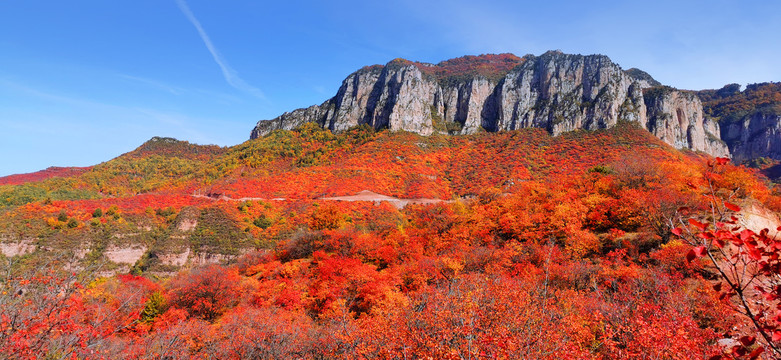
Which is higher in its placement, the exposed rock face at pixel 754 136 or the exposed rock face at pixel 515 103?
the exposed rock face at pixel 515 103

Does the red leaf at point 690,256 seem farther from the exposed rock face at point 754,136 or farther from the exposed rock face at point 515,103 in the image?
the exposed rock face at point 754,136

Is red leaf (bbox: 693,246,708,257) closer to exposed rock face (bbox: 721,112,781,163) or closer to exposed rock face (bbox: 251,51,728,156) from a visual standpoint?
exposed rock face (bbox: 251,51,728,156)

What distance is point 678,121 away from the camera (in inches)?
4601

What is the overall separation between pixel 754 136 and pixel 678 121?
36389 millimetres

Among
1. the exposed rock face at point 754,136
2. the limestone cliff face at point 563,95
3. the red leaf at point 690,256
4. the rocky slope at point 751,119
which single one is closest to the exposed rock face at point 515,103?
the limestone cliff face at point 563,95

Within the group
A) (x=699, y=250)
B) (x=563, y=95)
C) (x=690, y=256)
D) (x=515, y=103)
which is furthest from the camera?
(x=515, y=103)

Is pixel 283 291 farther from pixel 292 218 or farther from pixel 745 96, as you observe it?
pixel 745 96

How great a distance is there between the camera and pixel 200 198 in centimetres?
8244

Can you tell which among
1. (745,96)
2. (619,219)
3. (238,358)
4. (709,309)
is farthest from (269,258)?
(745,96)

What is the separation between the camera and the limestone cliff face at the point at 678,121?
106938 mm

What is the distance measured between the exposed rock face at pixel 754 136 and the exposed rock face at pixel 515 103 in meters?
5.67

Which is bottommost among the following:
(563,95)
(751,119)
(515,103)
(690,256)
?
(690,256)

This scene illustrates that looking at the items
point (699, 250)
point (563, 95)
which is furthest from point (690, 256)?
point (563, 95)

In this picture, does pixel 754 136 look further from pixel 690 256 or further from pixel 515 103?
pixel 690 256
